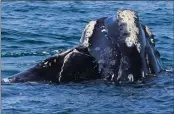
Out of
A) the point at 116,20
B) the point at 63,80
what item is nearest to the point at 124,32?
the point at 116,20

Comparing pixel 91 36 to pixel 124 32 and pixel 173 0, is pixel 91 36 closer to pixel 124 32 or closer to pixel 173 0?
pixel 124 32

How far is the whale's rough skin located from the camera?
9641 mm

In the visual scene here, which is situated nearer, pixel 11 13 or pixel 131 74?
pixel 131 74

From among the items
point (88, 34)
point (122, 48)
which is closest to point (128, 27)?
point (122, 48)

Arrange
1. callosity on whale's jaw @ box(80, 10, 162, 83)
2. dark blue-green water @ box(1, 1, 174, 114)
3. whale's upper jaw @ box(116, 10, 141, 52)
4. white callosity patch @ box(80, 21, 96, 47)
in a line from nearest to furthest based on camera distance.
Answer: dark blue-green water @ box(1, 1, 174, 114) → callosity on whale's jaw @ box(80, 10, 162, 83) → whale's upper jaw @ box(116, 10, 141, 52) → white callosity patch @ box(80, 21, 96, 47)

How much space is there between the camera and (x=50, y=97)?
9.07 meters

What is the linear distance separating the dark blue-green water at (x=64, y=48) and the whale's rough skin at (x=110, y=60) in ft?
0.66

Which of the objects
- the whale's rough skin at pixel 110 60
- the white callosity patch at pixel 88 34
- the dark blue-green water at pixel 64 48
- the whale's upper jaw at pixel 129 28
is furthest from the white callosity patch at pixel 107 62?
the white callosity patch at pixel 88 34

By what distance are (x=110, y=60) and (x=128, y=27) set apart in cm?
71

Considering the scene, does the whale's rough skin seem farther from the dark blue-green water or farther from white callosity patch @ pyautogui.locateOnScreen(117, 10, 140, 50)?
the dark blue-green water

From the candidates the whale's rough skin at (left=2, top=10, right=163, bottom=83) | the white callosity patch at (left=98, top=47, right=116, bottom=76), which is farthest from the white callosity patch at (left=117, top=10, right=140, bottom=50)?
the white callosity patch at (left=98, top=47, right=116, bottom=76)

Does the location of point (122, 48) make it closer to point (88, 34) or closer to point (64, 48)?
point (88, 34)

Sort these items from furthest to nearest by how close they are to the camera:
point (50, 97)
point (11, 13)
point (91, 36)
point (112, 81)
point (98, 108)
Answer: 1. point (11, 13)
2. point (91, 36)
3. point (112, 81)
4. point (50, 97)
5. point (98, 108)

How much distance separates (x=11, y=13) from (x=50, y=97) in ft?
47.4
